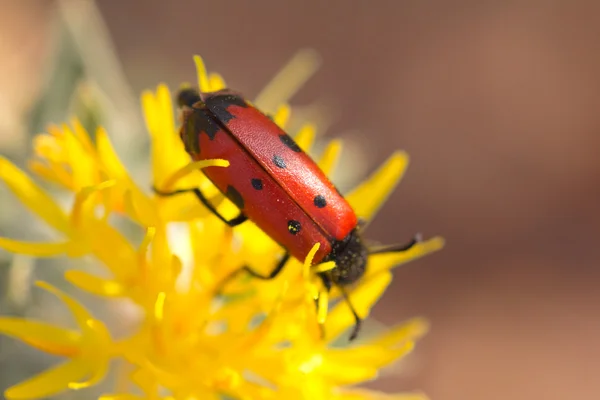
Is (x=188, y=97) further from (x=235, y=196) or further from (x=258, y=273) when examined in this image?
(x=258, y=273)

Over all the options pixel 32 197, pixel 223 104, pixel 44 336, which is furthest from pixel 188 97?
pixel 44 336

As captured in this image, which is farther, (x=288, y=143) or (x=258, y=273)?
(x=258, y=273)

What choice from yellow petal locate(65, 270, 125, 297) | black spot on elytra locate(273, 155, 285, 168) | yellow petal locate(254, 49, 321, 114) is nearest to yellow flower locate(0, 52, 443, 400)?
yellow petal locate(65, 270, 125, 297)

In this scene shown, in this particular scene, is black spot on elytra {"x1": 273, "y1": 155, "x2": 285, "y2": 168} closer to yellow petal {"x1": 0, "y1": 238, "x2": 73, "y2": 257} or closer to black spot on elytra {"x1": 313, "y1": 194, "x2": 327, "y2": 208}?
black spot on elytra {"x1": 313, "y1": 194, "x2": 327, "y2": 208}

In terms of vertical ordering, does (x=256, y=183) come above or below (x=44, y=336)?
above

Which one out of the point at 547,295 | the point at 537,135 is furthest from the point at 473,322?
the point at 537,135

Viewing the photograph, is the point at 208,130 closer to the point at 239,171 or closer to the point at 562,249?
the point at 239,171
